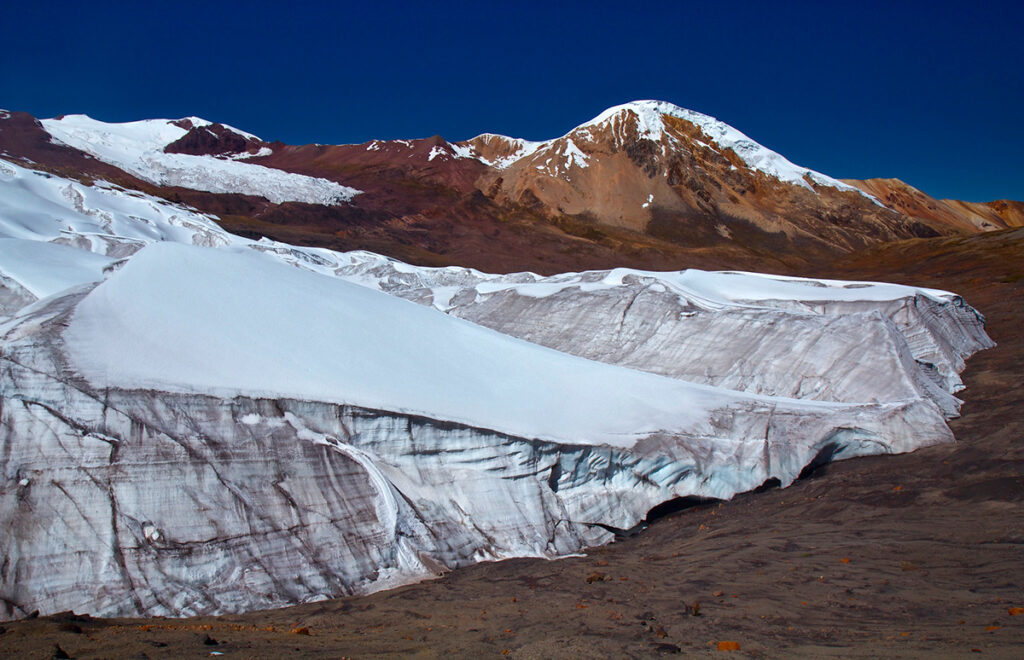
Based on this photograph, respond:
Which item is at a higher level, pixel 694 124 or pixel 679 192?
pixel 694 124

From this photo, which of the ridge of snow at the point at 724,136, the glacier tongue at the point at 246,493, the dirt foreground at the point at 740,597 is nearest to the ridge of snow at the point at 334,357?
the glacier tongue at the point at 246,493

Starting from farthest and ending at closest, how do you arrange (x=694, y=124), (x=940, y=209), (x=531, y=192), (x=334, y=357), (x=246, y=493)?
(x=940, y=209) < (x=694, y=124) < (x=531, y=192) < (x=334, y=357) < (x=246, y=493)

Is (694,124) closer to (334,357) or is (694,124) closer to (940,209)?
(940,209)

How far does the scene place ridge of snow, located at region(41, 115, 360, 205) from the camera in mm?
66875

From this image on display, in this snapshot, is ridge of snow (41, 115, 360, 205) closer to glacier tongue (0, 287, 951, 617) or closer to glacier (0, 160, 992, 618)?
glacier (0, 160, 992, 618)

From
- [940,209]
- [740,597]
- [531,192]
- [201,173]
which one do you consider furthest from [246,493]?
[940,209]

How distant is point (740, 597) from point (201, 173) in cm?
7147

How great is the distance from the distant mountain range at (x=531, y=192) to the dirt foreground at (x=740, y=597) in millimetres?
47472

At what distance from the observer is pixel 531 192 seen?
255ft

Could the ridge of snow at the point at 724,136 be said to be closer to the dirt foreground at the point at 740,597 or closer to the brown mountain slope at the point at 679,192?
the brown mountain slope at the point at 679,192

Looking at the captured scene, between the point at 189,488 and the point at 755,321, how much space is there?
1335cm

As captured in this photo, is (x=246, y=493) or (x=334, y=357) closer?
(x=246, y=493)

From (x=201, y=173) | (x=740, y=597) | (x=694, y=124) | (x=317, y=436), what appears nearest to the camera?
(x=740, y=597)

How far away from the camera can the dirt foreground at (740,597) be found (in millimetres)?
4988
